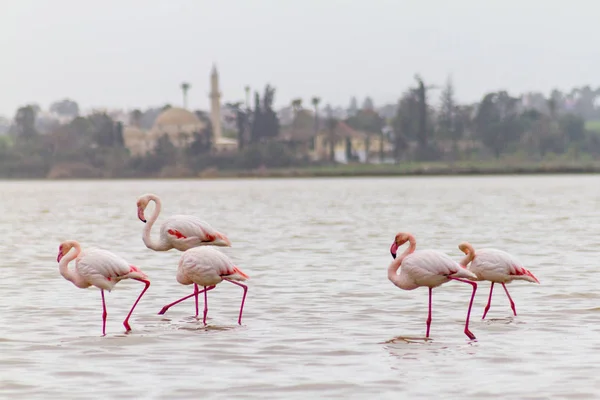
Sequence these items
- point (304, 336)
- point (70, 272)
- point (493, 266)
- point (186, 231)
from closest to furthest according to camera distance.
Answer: point (304, 336), point (70, 272), point (493, 266), point (186, 231)

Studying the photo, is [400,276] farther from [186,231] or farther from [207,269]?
[186,231]

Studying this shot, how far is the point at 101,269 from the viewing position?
16.6 m

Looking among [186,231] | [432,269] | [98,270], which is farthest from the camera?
[186,231]

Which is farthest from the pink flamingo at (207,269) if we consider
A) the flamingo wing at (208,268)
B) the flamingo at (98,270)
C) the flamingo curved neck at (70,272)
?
the flamingo curved neck at (70,272)

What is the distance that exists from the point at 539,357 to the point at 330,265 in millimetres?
13353

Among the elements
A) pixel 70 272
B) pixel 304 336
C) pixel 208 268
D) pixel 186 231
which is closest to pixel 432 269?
pixel 304 336

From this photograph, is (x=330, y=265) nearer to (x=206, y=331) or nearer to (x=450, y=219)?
(x=206, y=331)

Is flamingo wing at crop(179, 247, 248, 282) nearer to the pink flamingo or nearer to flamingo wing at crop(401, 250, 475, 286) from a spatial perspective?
the pink flamingo

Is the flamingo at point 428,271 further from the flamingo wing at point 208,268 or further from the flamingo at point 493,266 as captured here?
the flamingo wing at point 208,268

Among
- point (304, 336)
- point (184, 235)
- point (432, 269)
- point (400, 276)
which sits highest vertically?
point (184, 235)

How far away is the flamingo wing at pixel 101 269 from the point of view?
16625mm

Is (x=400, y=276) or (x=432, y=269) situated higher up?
(x=432, y=269)

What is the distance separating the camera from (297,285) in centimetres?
2289

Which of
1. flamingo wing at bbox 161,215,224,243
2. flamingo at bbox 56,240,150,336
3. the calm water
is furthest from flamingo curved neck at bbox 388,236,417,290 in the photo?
flamingo wing at bbox 161,215,224,243
